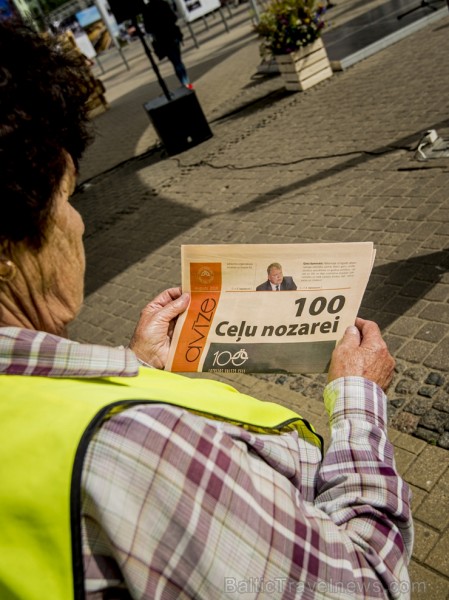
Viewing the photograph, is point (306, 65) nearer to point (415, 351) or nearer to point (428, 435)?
point (415, 351)

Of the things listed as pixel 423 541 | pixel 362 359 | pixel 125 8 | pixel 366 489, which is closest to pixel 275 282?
pixel 362 359

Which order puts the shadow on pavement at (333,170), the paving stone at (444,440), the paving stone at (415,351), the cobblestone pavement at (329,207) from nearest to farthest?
1. the paving stone at (444,440)
2. the cobblestone pavement at (329,207)
3. the paving stone at (415,351)
4. the shadow on pavement at (333,170)

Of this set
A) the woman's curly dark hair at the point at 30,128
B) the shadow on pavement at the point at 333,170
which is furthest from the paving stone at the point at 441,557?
the shadow on pavement at the point at 333,170

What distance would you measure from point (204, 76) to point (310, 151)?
8.84m

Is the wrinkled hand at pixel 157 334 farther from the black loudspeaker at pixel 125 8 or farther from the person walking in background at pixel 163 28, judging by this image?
the person walking in background at pixel 163 28

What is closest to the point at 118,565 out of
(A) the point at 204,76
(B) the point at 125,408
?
(B) the point at 125,408

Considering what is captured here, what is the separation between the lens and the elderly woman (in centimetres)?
71

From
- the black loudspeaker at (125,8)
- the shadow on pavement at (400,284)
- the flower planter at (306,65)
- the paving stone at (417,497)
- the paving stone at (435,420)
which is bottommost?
the paving stone at (417,497)

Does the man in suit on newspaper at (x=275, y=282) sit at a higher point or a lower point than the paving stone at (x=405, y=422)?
higher

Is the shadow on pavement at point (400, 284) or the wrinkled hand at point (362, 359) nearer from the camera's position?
the wrinkled hand at point (362, 359)

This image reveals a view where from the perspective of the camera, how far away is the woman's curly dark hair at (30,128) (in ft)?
2.95

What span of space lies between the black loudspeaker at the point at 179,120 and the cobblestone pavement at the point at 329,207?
0.29 meters

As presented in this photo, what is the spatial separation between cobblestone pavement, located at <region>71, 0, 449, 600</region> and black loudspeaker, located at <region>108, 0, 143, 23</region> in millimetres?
2217

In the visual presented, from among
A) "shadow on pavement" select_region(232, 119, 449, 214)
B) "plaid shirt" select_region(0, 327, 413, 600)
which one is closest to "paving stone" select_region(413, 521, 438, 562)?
"plaid shirt" select_region(0, 327, 413, 600)
